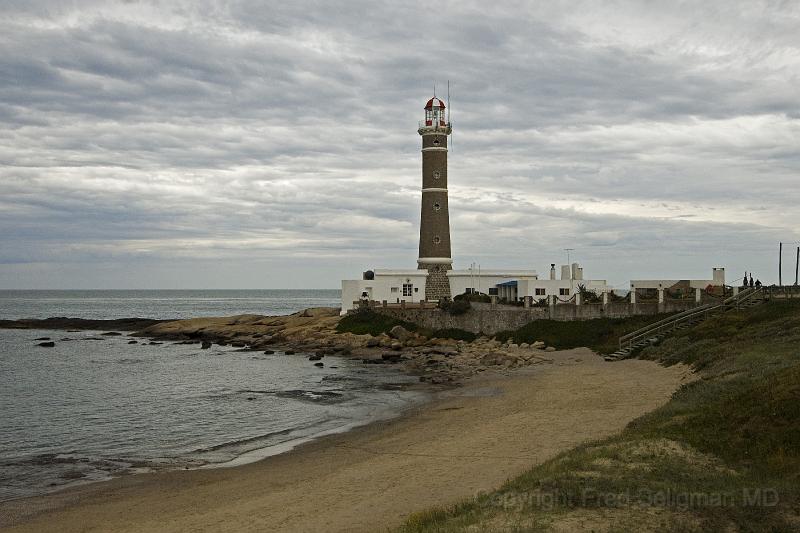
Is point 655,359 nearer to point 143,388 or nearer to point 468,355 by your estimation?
point 468,355

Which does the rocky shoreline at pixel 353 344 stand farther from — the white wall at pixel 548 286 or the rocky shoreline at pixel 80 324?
the white wall at pixel 548 286

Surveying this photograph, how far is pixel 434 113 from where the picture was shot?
214 ft

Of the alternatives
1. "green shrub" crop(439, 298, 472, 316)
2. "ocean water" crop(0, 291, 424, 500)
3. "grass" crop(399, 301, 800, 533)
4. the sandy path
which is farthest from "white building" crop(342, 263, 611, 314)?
"grass" crop(399, 301, 800, 533)

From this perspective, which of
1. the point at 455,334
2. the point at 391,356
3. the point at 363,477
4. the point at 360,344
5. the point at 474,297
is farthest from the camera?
the point at 474,297

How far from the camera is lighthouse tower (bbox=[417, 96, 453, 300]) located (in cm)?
6381

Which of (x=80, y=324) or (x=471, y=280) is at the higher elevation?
(x=471, y=280)

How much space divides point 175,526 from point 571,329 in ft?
117

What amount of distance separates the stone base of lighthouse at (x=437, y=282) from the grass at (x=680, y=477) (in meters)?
45.5

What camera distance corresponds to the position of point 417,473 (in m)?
16.2

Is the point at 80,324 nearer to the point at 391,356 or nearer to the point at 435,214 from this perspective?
the point at 435,214

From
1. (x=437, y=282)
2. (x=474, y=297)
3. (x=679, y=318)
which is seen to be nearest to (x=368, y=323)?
(x=437, y=282)

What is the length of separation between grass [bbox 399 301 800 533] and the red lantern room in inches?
1941

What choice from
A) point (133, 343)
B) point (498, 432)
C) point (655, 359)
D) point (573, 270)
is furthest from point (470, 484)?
point (133, 343)

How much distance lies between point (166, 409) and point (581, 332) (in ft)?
85.2
